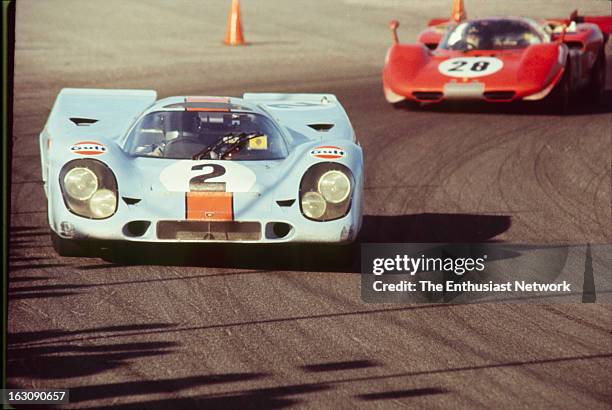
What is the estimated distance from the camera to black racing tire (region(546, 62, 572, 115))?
14.9 m

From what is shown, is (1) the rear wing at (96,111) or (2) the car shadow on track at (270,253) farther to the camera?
(1) the rear wing at (96,111)

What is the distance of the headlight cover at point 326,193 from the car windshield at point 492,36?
25.9 ft

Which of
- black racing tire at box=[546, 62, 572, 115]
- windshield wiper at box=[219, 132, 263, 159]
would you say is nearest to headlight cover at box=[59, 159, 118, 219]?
windshield wiper at box=[219, 132, 263, 159]

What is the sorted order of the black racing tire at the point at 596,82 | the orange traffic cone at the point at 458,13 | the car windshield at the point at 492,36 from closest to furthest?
the car windshield at the point at 492,36 < the black racing tire at the point at 596,82 < the orange traffic cone at the point at 458,13

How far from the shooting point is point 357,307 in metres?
6.97

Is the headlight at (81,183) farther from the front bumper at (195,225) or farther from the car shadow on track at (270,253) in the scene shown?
the car shadow on track at (270,253)

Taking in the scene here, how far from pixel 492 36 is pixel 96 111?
738cm

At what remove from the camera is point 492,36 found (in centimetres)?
1541

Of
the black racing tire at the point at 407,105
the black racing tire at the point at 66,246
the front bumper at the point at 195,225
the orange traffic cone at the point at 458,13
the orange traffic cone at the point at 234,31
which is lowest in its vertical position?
the orange traffic cone at the point at 234,31

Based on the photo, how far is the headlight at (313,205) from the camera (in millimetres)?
7621

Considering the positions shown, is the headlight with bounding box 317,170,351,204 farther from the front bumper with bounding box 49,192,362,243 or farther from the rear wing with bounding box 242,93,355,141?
the rear wing with bounding box 242,93,355,141

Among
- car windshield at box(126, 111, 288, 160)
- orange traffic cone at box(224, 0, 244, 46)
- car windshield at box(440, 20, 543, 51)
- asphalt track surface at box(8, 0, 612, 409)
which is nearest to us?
asphalt track surface at box(8, 0, 612, 409)

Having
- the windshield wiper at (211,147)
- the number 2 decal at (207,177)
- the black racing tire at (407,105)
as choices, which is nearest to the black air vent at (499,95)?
the black racing tire at (407,105)

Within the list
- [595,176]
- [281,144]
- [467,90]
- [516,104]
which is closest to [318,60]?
[516,104]
